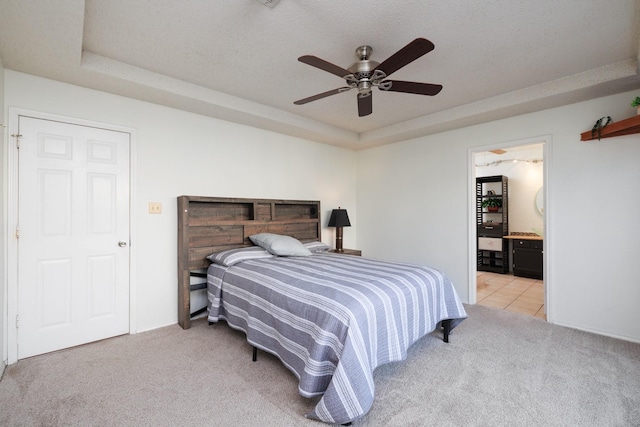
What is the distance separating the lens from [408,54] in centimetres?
171

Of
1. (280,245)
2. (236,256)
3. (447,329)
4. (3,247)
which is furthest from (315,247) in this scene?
(3,247)

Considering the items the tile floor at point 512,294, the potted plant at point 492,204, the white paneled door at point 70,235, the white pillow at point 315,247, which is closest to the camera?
the white paneled door at point 70,235

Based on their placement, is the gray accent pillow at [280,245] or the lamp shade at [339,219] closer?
the gray accent pillow at [280,245]

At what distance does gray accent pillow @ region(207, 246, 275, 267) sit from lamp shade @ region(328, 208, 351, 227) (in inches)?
59.0

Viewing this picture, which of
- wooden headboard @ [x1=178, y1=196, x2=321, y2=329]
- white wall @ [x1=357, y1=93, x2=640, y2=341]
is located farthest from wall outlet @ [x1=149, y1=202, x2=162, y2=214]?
white wall @ [x1=357, y1=93, x2=640, y2=341]

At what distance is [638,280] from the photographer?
2721 mm

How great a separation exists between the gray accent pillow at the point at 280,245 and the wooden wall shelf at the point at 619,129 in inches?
124

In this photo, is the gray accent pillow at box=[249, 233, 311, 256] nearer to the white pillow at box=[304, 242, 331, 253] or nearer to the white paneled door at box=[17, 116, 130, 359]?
the white pillow at box=[304, 242, 331, 253]

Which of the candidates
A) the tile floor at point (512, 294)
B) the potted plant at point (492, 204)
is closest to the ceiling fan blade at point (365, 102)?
the tile floor at point (512, 294)

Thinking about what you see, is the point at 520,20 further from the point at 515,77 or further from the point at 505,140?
the point at 505,140

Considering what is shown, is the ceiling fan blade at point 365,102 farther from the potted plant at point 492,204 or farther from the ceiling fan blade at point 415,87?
the potted plant at point 492,204

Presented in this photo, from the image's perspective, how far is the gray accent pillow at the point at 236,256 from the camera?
9.65ft

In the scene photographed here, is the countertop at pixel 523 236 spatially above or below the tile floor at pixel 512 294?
above

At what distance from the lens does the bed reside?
1633mm
